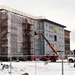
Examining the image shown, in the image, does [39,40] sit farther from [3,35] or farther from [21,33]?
[3,35]

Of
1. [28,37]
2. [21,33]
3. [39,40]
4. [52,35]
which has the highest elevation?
[52,35]

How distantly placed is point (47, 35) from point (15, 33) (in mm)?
18737

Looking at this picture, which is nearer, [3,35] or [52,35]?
[3,35]

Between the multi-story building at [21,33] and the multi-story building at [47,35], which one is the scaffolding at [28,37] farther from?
the multi-story building at [47,35]

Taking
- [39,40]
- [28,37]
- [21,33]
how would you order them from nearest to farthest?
1. [21,33]
2. [28,37]
3. [39,40]

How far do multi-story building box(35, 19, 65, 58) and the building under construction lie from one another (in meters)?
4.34

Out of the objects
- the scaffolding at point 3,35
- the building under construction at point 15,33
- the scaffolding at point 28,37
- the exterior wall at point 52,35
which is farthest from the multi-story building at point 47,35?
the scaffolding at point 3,35

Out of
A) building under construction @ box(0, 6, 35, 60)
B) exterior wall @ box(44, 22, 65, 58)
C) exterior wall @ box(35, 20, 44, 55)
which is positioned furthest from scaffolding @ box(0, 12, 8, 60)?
exterior wall @ box(44, 22, 65, 58)

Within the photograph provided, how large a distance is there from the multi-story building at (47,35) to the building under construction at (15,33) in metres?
4.34

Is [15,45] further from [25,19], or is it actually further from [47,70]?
[47,70]

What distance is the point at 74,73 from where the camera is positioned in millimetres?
16828

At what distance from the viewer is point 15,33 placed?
2852 inches

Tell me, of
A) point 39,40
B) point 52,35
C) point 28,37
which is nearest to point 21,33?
point 28,37

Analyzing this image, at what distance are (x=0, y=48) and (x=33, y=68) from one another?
167 ft
